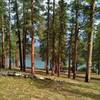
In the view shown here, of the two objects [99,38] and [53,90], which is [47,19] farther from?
[53,90]

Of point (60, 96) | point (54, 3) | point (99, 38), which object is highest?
point (54, 3)

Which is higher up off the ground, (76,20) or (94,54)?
(76,20)

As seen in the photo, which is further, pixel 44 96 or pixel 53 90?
pixel 53 90

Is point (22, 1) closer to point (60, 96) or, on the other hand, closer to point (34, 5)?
point (34, 5)

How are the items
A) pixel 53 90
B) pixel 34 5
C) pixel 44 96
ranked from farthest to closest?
pixel 34 5 → pixel 53 90 → pixel 44 96

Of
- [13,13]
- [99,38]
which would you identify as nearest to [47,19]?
[13,13]

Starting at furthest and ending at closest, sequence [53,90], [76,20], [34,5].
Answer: [76,20], [34,5], [53,90]

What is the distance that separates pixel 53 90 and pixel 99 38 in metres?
40.4

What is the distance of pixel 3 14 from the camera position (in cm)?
4109

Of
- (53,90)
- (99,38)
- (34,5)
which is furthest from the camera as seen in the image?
(99,38)

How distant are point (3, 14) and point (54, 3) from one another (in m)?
8.14

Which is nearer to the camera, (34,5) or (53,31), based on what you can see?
(34,5)

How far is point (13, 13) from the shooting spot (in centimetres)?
4219

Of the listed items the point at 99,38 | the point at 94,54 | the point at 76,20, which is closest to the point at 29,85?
the point at 76,20
